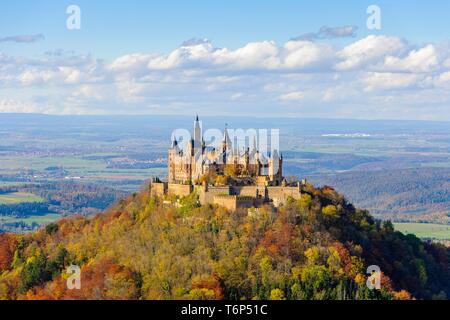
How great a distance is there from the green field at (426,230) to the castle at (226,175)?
7584 centimetres

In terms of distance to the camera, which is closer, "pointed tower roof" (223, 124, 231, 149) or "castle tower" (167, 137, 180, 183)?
"castle tower" (167, 137, 180, 183)

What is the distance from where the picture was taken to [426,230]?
16625cm

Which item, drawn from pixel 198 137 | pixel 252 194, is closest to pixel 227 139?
pixel 198 137

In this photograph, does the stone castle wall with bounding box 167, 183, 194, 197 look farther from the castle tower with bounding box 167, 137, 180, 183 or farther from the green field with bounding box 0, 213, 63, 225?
the green field with bounding box 0, 213, 63, 225

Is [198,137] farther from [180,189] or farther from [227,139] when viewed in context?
[180,189]

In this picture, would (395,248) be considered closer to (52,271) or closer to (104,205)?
(52,271)

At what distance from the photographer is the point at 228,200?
76.1 meters

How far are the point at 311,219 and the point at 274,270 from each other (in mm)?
8512

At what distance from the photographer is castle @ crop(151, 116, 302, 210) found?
76.8 m

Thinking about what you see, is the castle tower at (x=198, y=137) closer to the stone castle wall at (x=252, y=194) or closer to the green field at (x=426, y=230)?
the stone castle wall at (x=252, y=194)

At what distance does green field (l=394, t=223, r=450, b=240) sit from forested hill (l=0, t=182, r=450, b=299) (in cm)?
6944

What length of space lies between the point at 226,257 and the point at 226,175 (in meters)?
12.2

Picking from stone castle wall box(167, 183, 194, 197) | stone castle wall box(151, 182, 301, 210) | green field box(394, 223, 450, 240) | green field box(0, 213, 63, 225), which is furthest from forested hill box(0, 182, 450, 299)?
green field box(0, 213, 63, 225)
